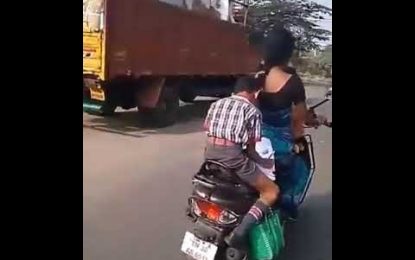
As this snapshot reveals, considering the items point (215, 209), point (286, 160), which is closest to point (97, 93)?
point (215, 209)

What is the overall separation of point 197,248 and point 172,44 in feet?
2.89

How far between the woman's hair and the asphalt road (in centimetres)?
19

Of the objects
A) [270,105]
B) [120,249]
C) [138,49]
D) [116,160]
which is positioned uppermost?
[138,49]

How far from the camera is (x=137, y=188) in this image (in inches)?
109

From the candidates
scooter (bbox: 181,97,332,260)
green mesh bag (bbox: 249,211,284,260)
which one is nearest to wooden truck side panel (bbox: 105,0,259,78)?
scooter (bbox: 181,97,332,260)

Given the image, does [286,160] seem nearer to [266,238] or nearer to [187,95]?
[266,238]

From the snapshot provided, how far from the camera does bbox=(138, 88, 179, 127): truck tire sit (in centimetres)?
282

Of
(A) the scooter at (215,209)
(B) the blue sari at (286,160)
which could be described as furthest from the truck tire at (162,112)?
(B) the blue sari at (286,160)

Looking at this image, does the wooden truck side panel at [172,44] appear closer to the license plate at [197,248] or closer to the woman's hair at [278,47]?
the woman's hair at [278,47]

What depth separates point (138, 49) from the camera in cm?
274

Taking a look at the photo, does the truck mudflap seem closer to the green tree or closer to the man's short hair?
the man's short hair
